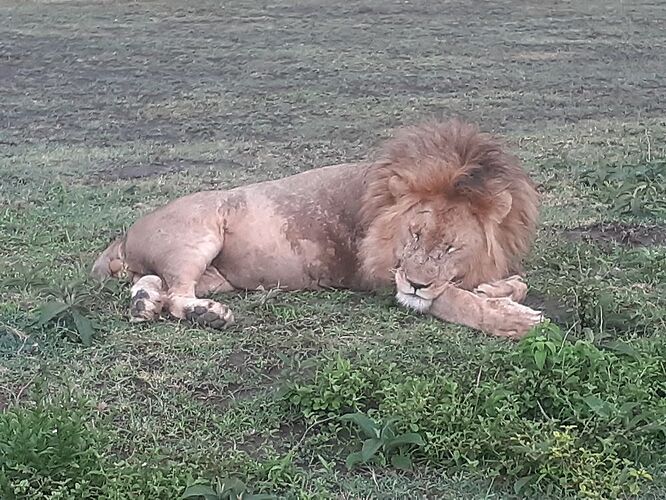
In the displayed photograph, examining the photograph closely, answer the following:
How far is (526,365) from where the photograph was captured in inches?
127

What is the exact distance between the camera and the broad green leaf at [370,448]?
9.41 ft

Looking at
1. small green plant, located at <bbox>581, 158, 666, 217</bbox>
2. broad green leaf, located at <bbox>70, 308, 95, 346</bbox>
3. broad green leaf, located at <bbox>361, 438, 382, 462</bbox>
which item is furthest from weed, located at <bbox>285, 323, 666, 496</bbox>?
small green plant, located at <bbox>581, 158, 666, 217</bbox>

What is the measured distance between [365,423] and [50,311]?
4.45ft

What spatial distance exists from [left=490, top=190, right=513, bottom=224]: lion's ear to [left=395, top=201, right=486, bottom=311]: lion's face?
10 centimetres

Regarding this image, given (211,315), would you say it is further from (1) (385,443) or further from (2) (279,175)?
(2) (279,175)

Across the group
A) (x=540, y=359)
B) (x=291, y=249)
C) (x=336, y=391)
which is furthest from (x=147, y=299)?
(x=540, y=359)

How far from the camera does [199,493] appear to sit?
263 cm

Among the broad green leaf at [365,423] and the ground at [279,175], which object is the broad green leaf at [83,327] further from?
the broad green leaf at [365,423]

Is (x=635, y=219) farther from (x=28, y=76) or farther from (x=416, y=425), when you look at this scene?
(x=28, y=76)

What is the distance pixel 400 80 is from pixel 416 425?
637 centimetres

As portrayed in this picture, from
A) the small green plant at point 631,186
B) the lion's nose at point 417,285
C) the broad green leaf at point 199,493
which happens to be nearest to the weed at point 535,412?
the broad green leaf at point 199,493

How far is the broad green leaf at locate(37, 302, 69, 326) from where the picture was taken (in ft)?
12.3

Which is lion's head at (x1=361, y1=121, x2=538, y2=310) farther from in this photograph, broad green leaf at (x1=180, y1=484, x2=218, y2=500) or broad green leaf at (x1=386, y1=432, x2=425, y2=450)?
broad green leaf at (x1=180, y1=484, x2=218, y2=500)

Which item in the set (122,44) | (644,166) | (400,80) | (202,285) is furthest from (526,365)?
(122,44)
